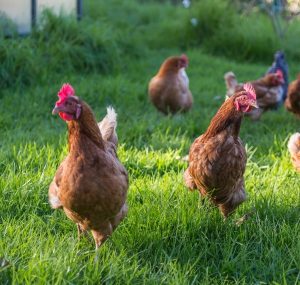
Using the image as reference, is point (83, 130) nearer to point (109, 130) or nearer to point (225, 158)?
point (109, 130)

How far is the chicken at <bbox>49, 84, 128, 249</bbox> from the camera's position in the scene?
117 inches

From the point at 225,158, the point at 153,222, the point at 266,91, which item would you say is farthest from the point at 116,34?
the point at 153,222

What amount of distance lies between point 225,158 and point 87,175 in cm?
106

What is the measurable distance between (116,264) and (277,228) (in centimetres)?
126

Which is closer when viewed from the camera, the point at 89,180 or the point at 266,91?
the point at 89,180

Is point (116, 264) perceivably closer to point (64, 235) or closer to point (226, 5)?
point (64, 235)

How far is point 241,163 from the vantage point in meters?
3.64

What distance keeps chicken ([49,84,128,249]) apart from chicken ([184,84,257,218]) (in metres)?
0.73

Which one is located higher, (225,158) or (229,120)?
(229,120)

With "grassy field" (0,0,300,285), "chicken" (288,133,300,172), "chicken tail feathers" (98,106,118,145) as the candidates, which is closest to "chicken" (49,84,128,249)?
"grassy field" (0,0,300,285)

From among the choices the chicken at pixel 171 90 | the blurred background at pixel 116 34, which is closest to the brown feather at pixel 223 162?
the chicken at pixel 171 90

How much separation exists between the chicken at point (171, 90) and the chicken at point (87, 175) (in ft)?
12.1

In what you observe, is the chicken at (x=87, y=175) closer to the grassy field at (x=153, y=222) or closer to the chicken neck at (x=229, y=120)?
the grassy field at (x=153, y=222)

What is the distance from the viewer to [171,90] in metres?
6.77
